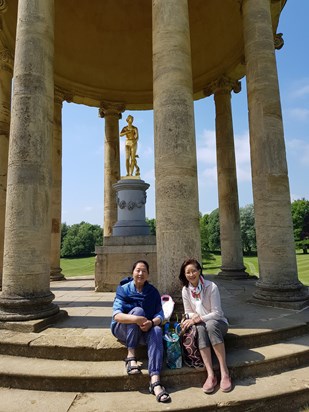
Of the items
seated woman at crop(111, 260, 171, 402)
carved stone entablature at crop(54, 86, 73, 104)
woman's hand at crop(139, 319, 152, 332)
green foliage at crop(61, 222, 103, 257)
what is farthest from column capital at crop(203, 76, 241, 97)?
green foliage at crop(61, 222, 103, 257)

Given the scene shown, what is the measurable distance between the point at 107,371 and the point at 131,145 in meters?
20.2

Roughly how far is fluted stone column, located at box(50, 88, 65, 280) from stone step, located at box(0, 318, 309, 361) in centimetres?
1886

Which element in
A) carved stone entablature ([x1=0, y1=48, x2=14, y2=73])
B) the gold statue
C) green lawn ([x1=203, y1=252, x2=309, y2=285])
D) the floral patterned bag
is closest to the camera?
the floral patterned bag

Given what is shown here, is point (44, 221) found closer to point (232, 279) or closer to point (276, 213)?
point (276, 213)

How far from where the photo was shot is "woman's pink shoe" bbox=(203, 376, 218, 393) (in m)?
8.11

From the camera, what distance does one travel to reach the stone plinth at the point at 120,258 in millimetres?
20625

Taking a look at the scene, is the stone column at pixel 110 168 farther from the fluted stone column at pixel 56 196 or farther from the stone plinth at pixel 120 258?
the stone plinth at pixel 120 258

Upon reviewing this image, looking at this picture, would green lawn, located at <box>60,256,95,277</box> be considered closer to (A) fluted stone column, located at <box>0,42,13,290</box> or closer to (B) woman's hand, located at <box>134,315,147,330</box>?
(A) fluted stone column, located at <box>0,42,13,290</box>

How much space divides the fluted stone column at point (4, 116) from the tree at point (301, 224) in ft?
384

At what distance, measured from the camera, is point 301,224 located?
5044 inches

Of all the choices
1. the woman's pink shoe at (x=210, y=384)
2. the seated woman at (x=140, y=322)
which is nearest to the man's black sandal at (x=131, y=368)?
the seated woman at (x=140, y=322)

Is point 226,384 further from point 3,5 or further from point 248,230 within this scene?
point 248,230

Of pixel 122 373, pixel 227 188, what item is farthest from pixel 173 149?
pixel 227 188

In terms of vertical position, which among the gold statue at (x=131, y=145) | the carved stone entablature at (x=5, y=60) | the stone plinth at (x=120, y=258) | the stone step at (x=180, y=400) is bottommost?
the stone step at (x=180, y=400)
